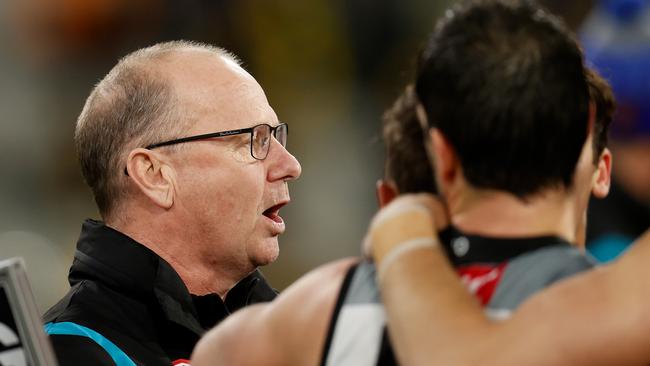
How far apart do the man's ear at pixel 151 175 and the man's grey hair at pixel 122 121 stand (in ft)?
0.09

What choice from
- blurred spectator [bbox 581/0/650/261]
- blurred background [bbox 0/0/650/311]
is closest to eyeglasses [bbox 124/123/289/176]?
blurred spectator [bbox 581/0/650/261]

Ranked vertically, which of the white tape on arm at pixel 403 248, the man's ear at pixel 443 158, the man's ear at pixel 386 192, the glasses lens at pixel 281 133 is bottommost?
the glasses lens at pixel 281 133

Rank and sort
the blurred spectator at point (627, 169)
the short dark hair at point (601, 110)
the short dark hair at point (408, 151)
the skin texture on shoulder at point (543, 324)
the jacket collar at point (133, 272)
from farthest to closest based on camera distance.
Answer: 1. the blurred spectator at point (627, 169)
2. the jacket collar at point (133, 272)
3. the short dark hair at point (601, 110)
4. the short dark hair at point (408, 151)
5. the skin texture on shoulder at point (543, 324)

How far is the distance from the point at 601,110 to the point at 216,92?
61.2 inches

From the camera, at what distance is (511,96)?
5.59ft

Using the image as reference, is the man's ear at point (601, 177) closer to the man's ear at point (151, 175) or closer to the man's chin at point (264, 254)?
the man's chin at point (264, 254)

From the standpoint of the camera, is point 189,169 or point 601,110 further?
point 189,169

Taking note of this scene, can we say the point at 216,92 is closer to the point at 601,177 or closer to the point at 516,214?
the point at 601,177

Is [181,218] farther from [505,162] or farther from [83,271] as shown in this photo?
[505,162]

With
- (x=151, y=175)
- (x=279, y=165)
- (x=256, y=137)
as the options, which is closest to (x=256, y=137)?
(x=256, y=137)

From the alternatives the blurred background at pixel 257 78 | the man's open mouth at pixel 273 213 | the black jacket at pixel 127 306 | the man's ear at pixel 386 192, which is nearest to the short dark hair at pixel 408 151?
the man's ear at pixel 386 192

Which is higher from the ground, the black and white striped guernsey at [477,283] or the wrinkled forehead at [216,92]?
the wrinkled forehead at [216,92]

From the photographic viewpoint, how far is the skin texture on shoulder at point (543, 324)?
5.18 feet

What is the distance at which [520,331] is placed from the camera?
5.26ft
